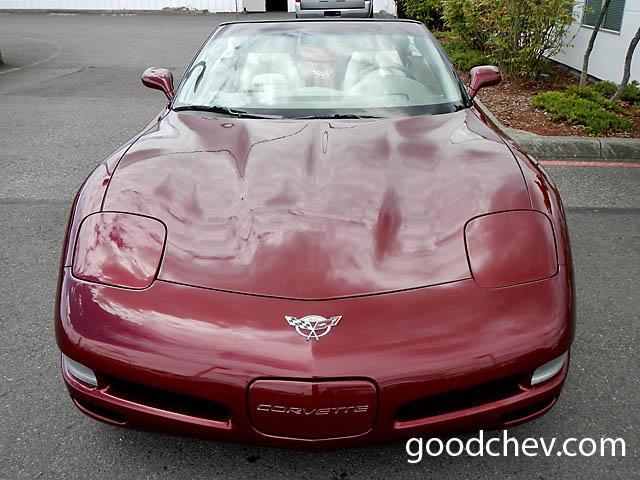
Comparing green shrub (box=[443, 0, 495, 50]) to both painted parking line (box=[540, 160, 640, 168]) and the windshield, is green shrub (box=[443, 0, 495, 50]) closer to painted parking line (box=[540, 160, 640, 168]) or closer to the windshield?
painted parking line (box=[540, 160, 640, 168])

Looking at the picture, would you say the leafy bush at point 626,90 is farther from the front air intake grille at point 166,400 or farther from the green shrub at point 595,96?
the front air intake grille at point 166,400

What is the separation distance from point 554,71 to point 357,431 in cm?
810

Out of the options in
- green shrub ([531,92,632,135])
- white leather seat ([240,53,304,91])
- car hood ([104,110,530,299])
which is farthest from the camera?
green shrub ([531,92,632,135])

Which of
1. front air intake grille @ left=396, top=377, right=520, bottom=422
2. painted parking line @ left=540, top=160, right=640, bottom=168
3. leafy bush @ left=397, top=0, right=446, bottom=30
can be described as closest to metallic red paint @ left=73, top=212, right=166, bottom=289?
front air intake grille @ left=396, top=377, right=520, bottom=422

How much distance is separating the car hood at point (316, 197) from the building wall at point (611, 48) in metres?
5.69

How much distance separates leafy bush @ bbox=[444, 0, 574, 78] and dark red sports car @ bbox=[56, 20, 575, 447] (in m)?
5.36

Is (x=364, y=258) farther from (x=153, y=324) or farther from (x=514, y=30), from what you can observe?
(x=514, y=30)

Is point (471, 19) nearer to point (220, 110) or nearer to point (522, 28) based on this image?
point (522, 28)

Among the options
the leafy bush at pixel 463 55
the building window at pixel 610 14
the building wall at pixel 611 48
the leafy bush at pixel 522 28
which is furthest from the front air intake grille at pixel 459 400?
the leafy bush at pixel 463 55

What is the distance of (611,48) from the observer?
7.56m

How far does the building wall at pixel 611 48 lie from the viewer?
7.08 meters

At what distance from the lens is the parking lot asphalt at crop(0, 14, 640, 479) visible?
1.94 meters

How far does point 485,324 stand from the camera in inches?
65.9

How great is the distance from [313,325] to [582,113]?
5.04 metres
